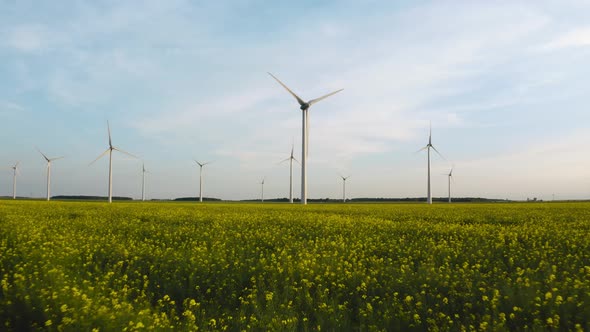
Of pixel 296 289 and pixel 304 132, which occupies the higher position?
pixel 304 132

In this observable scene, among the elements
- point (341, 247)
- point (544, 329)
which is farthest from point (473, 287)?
point (341, 247)

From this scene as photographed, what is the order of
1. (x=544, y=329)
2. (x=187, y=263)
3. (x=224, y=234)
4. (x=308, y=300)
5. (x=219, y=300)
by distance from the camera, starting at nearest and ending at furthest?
1. (x=544, y=329)
2. (x=308, y=300)
3. (x=219, y=300)
4. (x=187, y=263)
5. (x=224, y=234)

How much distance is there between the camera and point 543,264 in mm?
10445

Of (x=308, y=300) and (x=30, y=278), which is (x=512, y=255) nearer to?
(x=308, y=300)

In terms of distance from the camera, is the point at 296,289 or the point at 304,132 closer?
the point at 296,289

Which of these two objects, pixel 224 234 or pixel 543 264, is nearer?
pixel 543 264

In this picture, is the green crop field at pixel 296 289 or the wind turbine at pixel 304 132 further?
the wind turbine at pixel 304 132

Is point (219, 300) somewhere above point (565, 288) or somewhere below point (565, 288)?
below

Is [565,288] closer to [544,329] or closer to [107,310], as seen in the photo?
[544,329]

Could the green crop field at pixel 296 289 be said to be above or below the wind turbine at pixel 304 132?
below

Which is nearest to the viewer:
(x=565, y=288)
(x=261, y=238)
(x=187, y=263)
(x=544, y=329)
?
(x=544, y=329)

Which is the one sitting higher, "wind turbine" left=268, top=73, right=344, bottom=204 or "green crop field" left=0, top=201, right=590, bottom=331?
"wind turbine" left=268, top=73, right=344, bottom=204

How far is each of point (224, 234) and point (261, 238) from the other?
6.88 feet

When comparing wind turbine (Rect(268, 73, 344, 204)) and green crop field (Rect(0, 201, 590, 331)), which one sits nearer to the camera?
green crop field (Rect(0, 201, 590, 331))
